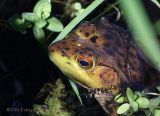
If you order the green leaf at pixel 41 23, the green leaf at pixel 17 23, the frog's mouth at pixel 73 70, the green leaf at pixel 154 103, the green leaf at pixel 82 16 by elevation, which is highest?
the green leaf at pixel 17 23

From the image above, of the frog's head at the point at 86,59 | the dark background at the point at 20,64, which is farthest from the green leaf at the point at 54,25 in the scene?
the dark background at the point at 20,64

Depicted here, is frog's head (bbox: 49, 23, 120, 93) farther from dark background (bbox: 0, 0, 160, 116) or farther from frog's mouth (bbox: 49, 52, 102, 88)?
dark background (bbox: 0, 0, 160, 116)

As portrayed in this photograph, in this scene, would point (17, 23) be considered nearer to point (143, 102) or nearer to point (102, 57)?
point (102, 57)

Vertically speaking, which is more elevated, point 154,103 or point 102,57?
point 102,57

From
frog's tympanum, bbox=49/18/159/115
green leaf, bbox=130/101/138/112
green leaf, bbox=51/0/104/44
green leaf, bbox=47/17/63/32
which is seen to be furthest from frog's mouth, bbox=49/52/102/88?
green leaf, bbox=130/101/138/112

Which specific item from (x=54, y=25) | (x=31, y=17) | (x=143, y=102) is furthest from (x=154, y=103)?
(x=31, y=17)

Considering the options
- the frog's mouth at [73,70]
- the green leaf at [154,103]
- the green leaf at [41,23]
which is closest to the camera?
the green leaf at [154,103]

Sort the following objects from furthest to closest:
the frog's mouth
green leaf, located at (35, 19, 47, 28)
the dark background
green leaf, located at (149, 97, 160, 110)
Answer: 1. the dark background
2. the frog's mouth
3. green leaf, located at (35, 19, 47, 28)
4. green leaf, located at (149, 97, 160, 110)

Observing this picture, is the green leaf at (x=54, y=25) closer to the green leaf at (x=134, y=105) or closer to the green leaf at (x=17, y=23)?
the green leaf at (x=17, y=23)

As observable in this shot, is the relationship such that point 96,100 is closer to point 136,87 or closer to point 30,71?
point 136,87
